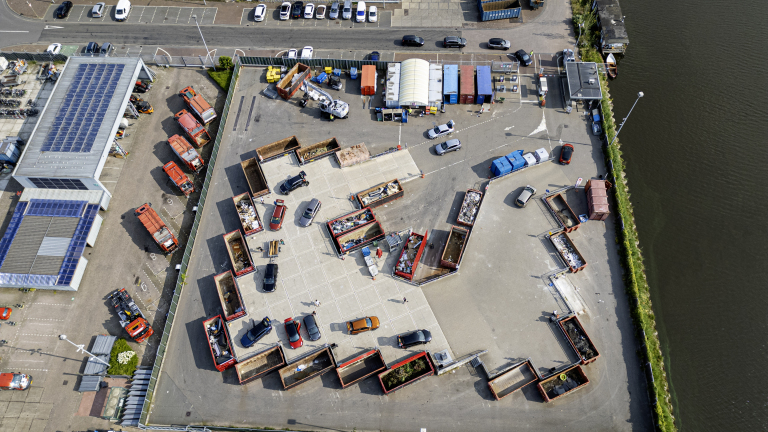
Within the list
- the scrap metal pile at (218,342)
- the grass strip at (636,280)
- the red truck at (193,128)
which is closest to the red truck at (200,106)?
the red truck at (193,128)

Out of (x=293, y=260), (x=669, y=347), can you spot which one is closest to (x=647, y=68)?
(x=669, y=347)

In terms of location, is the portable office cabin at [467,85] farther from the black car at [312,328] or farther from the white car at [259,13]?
the black car at [312,328]

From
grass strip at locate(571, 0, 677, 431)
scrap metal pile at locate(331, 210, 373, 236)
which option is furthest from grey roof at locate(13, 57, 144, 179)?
grass strip at locate(571, 0, 677, 431)

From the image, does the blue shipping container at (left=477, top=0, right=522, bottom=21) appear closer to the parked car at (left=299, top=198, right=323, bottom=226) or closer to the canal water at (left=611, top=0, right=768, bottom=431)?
the canal water at (left=611, top=0, right=768, bottom=431)

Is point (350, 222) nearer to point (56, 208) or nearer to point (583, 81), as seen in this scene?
point (56, 208)

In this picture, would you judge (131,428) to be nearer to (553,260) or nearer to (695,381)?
(553,260)

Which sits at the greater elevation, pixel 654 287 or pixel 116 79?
pixel 116 79

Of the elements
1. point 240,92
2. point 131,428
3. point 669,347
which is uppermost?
point 240,92
